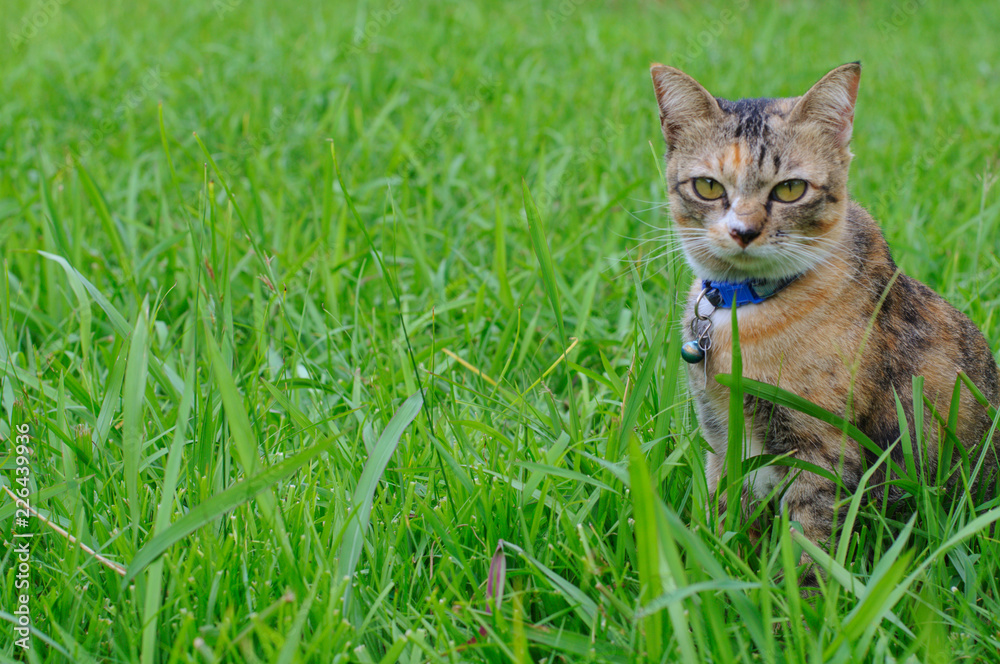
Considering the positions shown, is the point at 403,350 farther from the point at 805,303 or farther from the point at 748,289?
the point at 805,303

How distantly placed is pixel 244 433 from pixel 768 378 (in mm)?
1195

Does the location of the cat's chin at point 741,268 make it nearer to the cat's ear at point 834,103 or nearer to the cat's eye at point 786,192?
the cat's eye at point 786,192

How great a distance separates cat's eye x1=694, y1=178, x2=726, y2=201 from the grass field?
0.21 metres

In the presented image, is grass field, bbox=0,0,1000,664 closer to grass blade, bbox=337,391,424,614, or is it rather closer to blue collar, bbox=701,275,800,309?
grass blade, bbox=337,391,424,614

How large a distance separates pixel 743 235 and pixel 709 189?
228 millimetres

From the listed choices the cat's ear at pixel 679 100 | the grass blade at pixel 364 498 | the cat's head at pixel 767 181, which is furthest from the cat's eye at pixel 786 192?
the grass blade at pixel 364 498

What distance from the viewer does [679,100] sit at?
216 centimetres

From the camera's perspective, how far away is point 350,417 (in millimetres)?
2291

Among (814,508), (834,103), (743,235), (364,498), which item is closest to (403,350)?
(364,498)

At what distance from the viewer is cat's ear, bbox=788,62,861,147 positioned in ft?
6.52

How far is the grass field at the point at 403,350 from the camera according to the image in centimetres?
152

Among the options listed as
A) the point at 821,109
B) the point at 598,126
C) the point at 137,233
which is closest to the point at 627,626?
the point at 821,109

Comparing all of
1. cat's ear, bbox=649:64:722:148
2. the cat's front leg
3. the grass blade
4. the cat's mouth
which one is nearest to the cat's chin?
the cat's mouth

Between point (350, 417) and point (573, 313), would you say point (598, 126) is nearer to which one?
point (573, 313)
